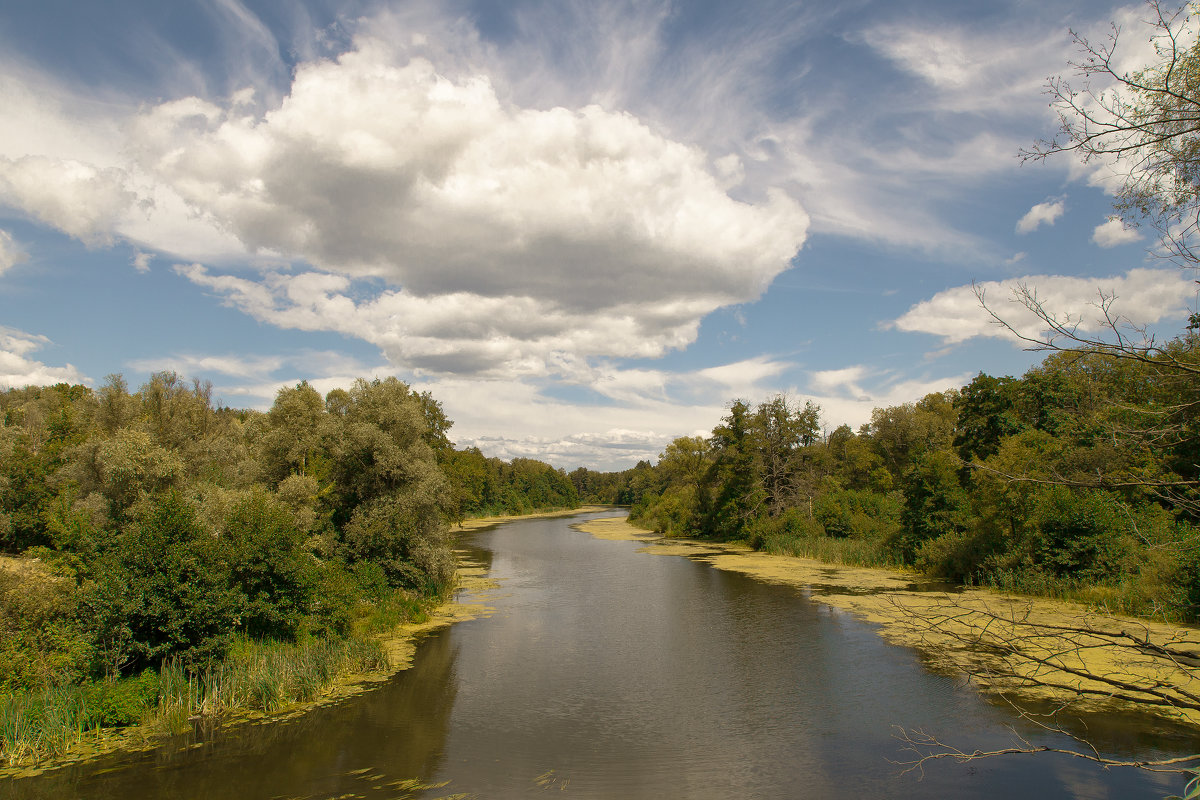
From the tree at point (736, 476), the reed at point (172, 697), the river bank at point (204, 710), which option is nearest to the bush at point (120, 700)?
the reed at point (172, 697)

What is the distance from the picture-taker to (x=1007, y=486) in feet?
26.9

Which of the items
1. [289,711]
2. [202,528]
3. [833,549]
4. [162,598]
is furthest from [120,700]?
[833,549]

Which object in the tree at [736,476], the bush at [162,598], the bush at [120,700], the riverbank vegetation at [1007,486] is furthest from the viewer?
the tree at [736,476]

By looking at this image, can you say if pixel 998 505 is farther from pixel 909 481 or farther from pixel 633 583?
pixel 633 583

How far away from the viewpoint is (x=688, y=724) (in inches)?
502

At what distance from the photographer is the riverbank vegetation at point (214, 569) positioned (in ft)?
39.2

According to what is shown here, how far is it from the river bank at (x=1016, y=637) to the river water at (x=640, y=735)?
863 mm

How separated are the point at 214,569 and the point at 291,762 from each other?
4.69 meters

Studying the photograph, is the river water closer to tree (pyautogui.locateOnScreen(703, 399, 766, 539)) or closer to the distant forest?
the distant forest

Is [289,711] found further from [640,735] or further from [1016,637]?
[1016,637]

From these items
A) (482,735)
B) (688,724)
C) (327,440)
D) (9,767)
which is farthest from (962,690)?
(327,440)

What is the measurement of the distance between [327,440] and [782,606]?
18170mm

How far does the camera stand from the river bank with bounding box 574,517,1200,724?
406 cm

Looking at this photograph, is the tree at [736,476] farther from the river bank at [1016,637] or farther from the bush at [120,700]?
the bush at [120,700]
